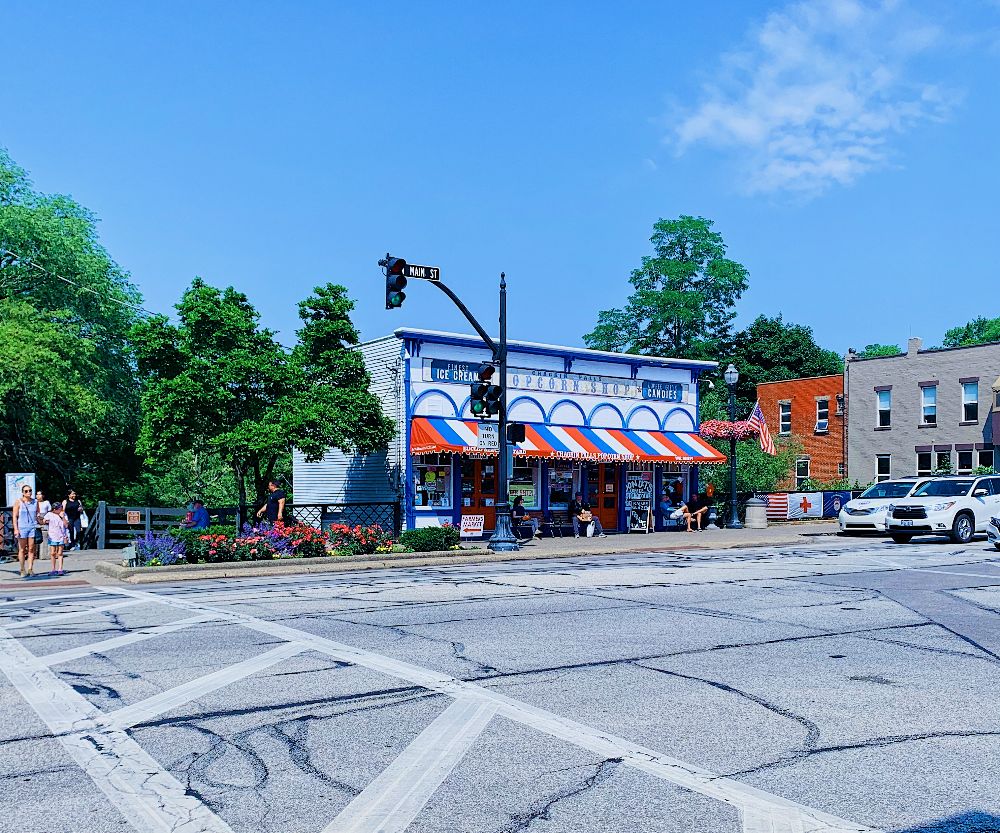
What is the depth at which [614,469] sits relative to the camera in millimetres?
31344

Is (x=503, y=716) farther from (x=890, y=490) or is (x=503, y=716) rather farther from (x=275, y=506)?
(x=890, y=490)

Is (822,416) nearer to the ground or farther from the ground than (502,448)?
farther from the ground

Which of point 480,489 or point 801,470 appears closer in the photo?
point 480,489

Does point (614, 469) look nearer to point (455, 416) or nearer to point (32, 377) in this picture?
point (455, 416)

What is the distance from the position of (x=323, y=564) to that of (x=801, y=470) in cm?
3899

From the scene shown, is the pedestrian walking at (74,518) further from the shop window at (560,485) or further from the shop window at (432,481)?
the shop window at (560,485)

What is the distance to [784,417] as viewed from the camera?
177ft

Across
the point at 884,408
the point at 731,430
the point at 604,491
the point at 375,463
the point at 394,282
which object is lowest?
the point at 604,491

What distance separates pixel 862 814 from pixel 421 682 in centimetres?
382

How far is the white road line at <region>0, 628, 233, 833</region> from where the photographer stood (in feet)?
15.4

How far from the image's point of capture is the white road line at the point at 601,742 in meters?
4.77

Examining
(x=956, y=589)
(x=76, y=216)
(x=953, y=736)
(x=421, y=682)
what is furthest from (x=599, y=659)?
(x=76, y=216)

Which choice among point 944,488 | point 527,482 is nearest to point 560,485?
point 527,482

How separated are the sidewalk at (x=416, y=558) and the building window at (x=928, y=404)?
1719 centimetres
